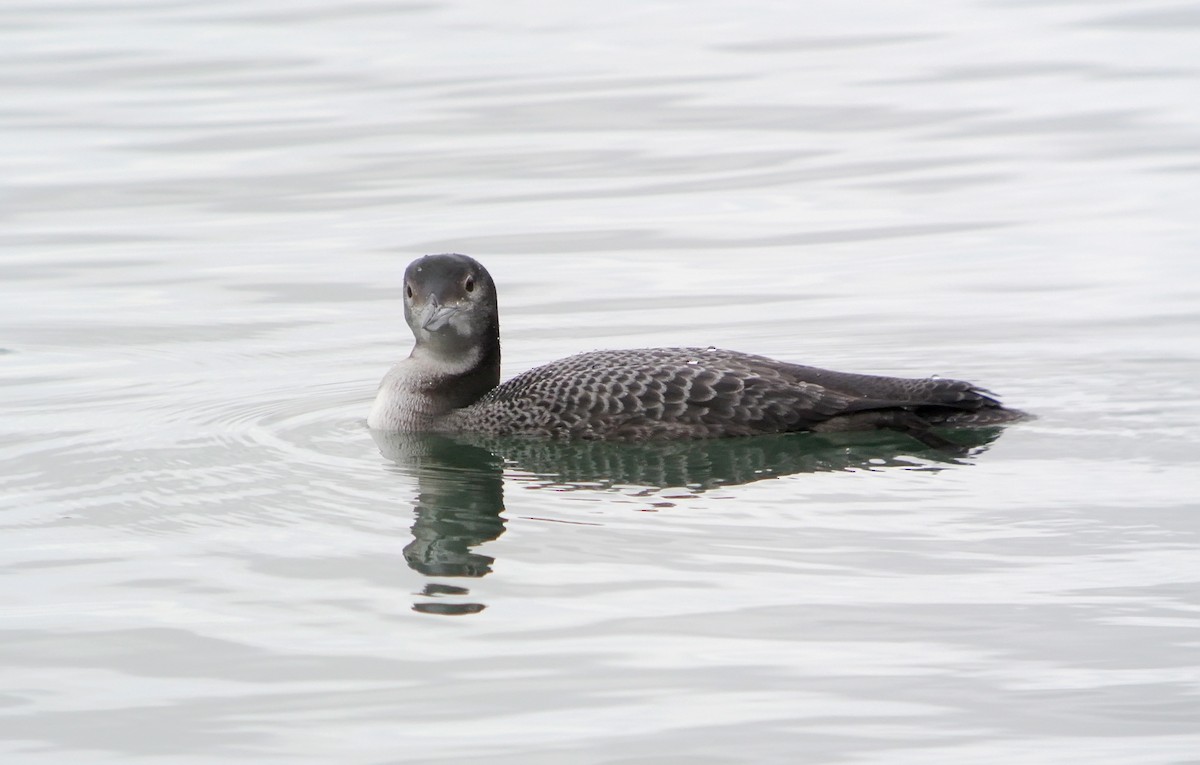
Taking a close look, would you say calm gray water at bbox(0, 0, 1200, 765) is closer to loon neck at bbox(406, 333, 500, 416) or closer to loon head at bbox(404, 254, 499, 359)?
loon neck at bbox(406, 333, 500, 416)

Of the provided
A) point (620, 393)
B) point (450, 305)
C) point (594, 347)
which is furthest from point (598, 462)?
point (594, 347)

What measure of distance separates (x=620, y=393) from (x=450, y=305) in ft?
2.89

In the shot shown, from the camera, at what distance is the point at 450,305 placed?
917 centimetres

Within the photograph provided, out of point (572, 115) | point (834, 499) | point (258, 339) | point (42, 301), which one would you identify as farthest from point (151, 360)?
point (572, 115)

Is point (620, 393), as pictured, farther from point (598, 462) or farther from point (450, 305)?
point (450, 305)

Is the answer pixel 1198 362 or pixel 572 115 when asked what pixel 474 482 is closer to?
pixel 1198 362

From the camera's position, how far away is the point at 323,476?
27.7ft

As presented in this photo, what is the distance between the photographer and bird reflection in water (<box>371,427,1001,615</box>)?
26.0 ft

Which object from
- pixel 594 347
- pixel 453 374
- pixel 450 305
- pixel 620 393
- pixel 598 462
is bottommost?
pixel 598 462

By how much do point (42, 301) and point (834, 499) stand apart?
250 inches

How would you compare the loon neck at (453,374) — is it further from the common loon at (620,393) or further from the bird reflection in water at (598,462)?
the bird reflection in water at (598,462)

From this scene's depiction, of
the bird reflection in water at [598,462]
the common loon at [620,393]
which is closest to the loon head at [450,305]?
the common loon at [620,393]

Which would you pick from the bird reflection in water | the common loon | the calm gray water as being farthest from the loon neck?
the calm gray water

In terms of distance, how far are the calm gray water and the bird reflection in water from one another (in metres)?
0.03
